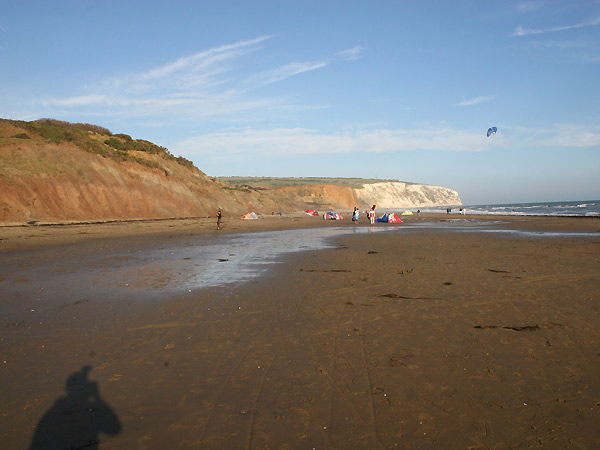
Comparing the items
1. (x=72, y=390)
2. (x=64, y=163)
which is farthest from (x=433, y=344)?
(x=64, y=163)

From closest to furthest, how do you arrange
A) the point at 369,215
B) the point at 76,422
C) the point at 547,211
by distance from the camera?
the point at 76,422 < the point at 369,215 < the point at 547,211

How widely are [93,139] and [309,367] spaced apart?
178 feet

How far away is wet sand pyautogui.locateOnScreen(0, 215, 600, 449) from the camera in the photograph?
3.53 metres

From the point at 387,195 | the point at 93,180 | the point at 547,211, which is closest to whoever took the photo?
the point at 93,180

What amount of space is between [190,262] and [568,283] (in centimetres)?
1109

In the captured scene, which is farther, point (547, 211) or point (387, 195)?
point (387, 195)

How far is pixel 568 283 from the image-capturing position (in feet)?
31.3

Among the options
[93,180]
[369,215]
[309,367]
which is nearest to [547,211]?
[369,215]

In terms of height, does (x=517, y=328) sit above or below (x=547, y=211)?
below

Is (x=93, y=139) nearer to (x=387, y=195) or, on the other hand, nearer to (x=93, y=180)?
(x=93, y=180)

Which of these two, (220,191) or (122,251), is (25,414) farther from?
(220,191)

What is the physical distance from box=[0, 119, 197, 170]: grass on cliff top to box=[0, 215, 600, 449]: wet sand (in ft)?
135

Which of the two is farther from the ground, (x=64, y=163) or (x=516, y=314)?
(x=64, y=163)

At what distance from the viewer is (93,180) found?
4069cm
